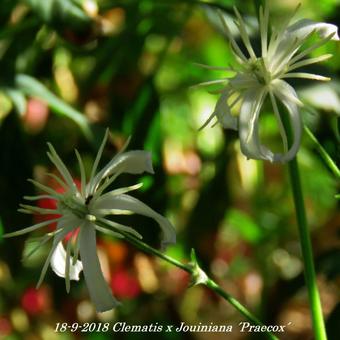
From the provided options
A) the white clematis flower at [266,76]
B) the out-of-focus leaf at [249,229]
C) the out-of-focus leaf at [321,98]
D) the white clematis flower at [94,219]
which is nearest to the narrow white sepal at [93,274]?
the white clematis flower at [94,219]

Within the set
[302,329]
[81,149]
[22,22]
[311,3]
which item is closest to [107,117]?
[81,149]

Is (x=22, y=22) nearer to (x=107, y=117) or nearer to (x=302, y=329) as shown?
(x=107, y=117)

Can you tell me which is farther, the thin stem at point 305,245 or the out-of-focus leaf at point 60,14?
the out-of-focus leaf at point 60,14

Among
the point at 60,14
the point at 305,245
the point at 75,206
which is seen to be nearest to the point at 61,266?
the point at 75,206

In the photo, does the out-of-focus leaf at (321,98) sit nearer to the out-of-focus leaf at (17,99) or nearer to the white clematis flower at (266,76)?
the white clematis flower at (266,76)

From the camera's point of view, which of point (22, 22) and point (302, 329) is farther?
point (302, 329)

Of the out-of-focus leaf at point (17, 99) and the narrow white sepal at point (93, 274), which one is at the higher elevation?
the out-of-focus leaf at point (17, 99)
